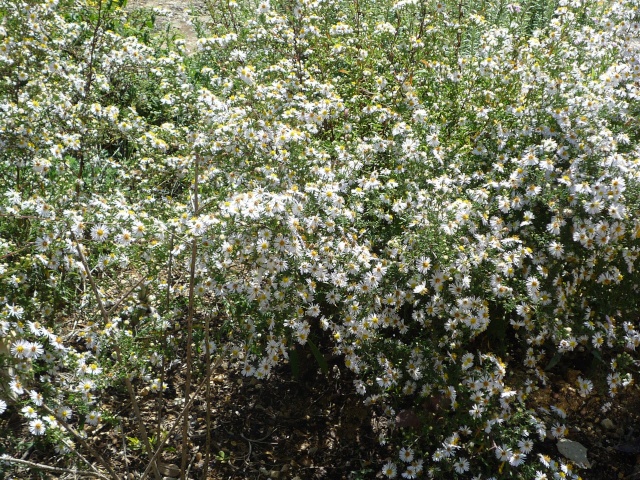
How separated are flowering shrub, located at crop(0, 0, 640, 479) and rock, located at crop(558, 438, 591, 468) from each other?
0.38 feet

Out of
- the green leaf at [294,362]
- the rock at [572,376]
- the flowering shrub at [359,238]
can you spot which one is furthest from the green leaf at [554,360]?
the green leaf at [294,362]

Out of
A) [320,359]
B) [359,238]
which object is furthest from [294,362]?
[359,238]

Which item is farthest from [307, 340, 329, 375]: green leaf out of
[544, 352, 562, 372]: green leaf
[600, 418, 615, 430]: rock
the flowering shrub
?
[600, 418, 615, 430]: rock

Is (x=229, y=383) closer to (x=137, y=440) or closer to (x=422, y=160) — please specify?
(x=137, y=440)

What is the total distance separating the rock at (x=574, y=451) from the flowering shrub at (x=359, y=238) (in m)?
0.12

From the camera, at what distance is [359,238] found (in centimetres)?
330

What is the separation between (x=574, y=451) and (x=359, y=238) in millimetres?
1521

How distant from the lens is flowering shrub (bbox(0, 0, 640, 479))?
118 inches

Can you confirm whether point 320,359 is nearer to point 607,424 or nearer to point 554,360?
point 554,360

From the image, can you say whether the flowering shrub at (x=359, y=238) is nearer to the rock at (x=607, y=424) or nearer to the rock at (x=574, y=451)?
the rock at (x=574, y=451)

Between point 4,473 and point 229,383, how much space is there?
1.20 m

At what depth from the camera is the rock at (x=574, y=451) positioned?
341cm

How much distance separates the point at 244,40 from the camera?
428 centimetres

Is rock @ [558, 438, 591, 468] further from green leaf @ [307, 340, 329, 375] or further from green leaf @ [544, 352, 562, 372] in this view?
green leaf @ [307, 340, 329, 375]
